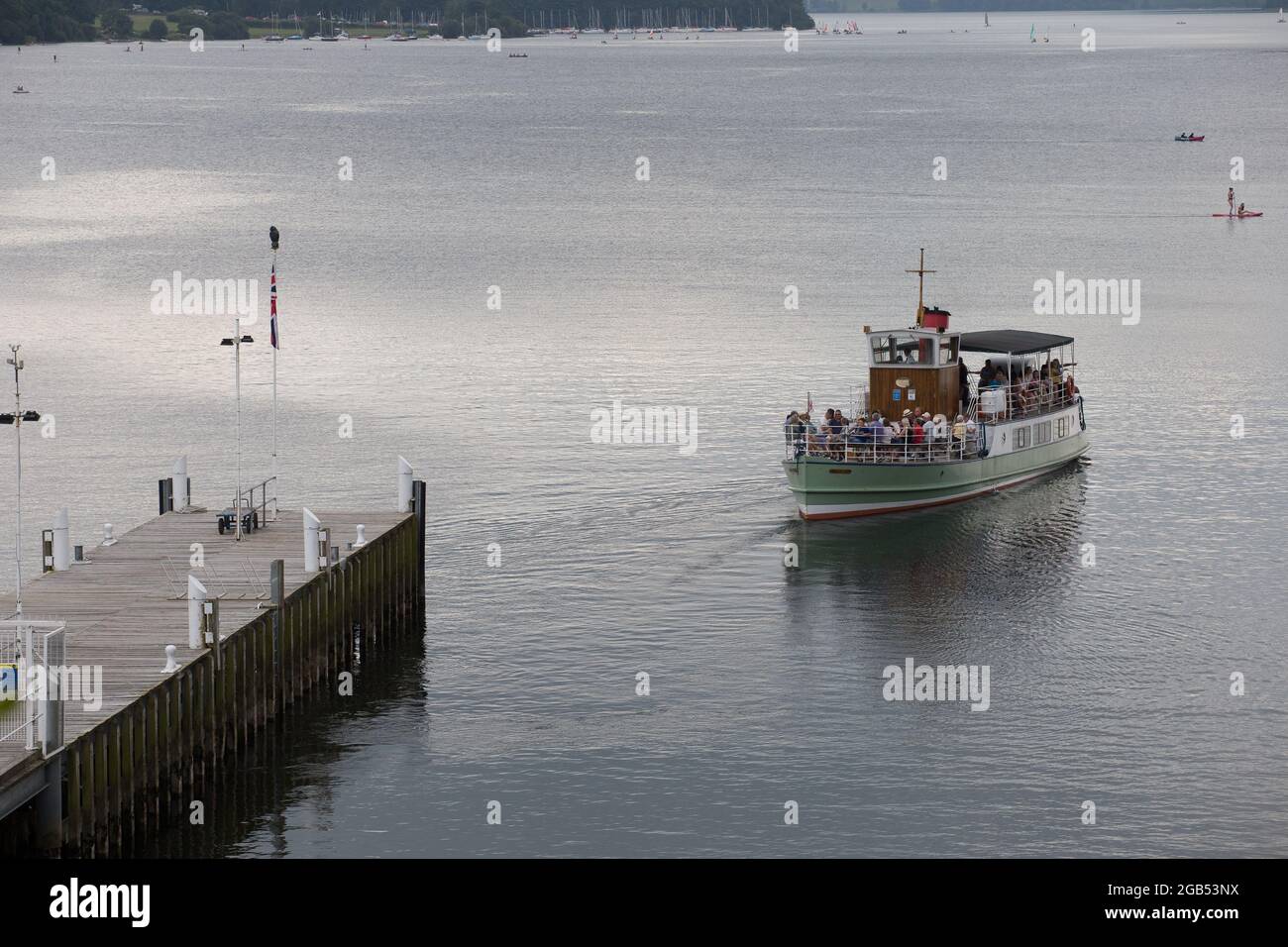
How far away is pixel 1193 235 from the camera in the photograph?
13962 centimetres

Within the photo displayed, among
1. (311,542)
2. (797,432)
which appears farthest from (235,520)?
(797,432)

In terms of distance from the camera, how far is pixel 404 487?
50875 millimetres

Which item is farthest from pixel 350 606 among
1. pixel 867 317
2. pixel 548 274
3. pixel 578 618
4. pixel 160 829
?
pixel 548 274

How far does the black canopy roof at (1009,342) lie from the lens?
2719 inches

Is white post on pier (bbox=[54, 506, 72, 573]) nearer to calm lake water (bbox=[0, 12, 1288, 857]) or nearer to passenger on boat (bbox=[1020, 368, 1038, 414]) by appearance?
calm lake water (bbox=[0, 12, 1288, 857])

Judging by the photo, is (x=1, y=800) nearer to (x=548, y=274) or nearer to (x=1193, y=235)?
(x=548, y=274)

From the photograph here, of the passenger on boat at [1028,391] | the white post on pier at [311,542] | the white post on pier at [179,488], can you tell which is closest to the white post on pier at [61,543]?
the white post on pier at [311,542]

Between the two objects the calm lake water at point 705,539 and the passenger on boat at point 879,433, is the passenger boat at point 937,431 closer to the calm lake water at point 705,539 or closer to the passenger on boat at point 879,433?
the passenger on boat at point 879,433

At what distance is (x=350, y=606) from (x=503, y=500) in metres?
16.7

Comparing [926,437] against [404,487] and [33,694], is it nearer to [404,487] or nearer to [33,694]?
[404,487]

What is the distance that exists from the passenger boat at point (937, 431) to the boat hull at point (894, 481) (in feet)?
0.10

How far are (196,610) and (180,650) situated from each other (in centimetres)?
94

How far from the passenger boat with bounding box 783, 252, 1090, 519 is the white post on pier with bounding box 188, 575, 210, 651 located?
87.2ft

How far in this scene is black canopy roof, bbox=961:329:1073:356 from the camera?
6906 centimetres
